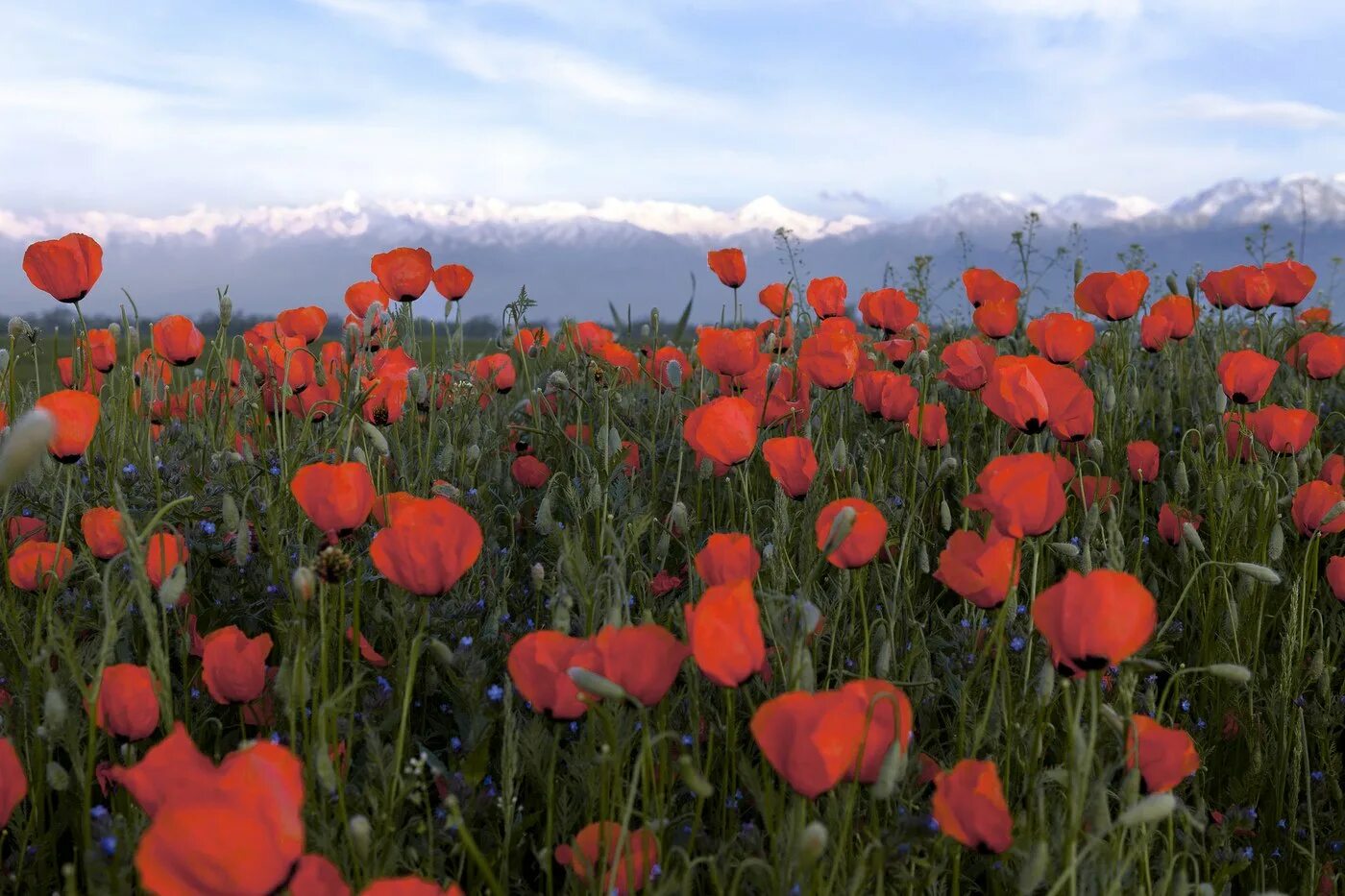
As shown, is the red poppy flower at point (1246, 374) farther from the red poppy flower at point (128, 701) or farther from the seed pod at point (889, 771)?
the red poppy flower at point (128, 701)

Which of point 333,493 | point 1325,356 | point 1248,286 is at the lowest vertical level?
point 333,493

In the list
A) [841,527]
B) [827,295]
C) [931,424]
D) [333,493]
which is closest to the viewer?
[841,527]

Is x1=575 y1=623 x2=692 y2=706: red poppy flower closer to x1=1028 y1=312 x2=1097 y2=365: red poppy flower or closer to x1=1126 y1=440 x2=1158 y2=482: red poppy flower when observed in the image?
x1=1028 y1=312 x2=1097 y2=365: red poppy flower

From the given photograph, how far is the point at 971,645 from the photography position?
224 cm

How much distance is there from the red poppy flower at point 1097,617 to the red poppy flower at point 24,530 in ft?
7.43

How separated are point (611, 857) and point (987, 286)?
8.74 feet

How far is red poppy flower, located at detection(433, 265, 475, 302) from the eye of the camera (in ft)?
11.1

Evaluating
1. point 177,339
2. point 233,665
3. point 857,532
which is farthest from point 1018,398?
point 177,339

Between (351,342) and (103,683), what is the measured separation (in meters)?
1.61

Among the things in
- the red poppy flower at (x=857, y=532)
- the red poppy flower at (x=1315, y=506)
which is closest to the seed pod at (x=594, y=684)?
the red poppy flower at (x=857, y=532)

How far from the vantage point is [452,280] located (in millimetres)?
3420

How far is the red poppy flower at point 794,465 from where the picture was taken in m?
2.22

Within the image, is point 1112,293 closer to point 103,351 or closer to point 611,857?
point 611,857

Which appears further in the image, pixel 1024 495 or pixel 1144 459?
pixel 1144 459
